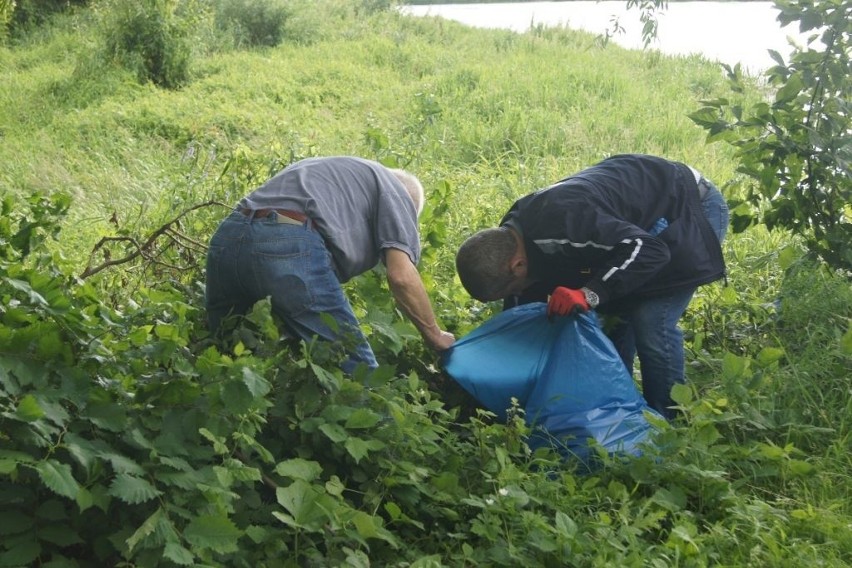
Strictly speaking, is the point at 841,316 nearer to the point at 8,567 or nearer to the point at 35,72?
the point at 8,567

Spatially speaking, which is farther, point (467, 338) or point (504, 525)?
point (467, 338)

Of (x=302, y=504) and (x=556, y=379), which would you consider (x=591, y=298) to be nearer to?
(x=556, y=379)

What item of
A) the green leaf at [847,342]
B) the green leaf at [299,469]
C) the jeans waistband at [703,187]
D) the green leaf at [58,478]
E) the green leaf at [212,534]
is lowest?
the green leaf at [847,342]

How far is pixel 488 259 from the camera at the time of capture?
3930mm

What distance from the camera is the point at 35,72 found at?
40.9 feet

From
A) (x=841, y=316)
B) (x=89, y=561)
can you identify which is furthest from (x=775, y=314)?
(x=89, y=561)

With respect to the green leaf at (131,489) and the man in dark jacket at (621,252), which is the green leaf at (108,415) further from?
the man in dark jacket at (621,252)

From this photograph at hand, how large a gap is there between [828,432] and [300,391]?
7.02 ft

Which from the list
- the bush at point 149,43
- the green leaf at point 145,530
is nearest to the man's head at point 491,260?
the green leaf at point 145,530

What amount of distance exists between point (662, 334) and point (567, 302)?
0.63 meters

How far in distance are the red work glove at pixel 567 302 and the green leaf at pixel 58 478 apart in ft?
6.20

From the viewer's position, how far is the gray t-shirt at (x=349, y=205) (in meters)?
3.66

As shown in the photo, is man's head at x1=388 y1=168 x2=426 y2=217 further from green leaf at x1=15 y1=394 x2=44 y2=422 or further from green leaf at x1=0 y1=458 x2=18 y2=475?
green leaf at x1=0 y1=458 x2=18 y2=475

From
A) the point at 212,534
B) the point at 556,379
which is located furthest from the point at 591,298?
the point at 212,534
